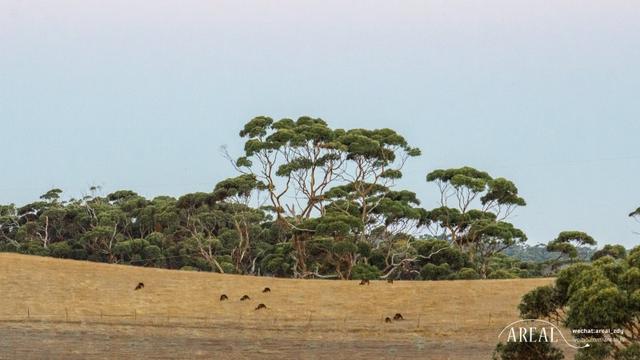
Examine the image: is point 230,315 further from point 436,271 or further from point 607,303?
point 436,271

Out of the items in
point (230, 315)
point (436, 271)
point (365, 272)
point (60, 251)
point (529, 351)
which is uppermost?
point (60, 251)

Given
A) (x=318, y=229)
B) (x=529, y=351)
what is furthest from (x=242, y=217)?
(x=529, y=351)

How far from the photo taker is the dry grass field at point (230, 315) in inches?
1522

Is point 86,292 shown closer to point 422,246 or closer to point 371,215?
point 422,246

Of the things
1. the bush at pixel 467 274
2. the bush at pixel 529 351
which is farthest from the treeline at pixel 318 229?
the bush at pixel 529 351

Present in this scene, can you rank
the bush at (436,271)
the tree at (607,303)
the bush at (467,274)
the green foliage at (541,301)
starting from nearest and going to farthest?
the tree at (607,303) → the green foliage at (541,301) → the bush at (467,274) → the bush at (436,271)

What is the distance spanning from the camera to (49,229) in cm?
10706

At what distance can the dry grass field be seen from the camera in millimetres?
38659

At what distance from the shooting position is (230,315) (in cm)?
4659

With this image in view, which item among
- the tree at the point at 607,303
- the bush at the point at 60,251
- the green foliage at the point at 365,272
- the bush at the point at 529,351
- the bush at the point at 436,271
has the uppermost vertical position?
the bush at the point at 60,251

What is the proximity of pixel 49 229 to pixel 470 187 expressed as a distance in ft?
152

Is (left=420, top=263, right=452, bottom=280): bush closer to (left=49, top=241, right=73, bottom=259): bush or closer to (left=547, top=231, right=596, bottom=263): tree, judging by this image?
(left=547, top=231, right=596, bottom=263): tree

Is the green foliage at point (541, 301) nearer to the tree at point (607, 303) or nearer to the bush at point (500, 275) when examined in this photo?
the tree at point (607, 303)

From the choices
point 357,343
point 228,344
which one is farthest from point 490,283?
point 228,344
